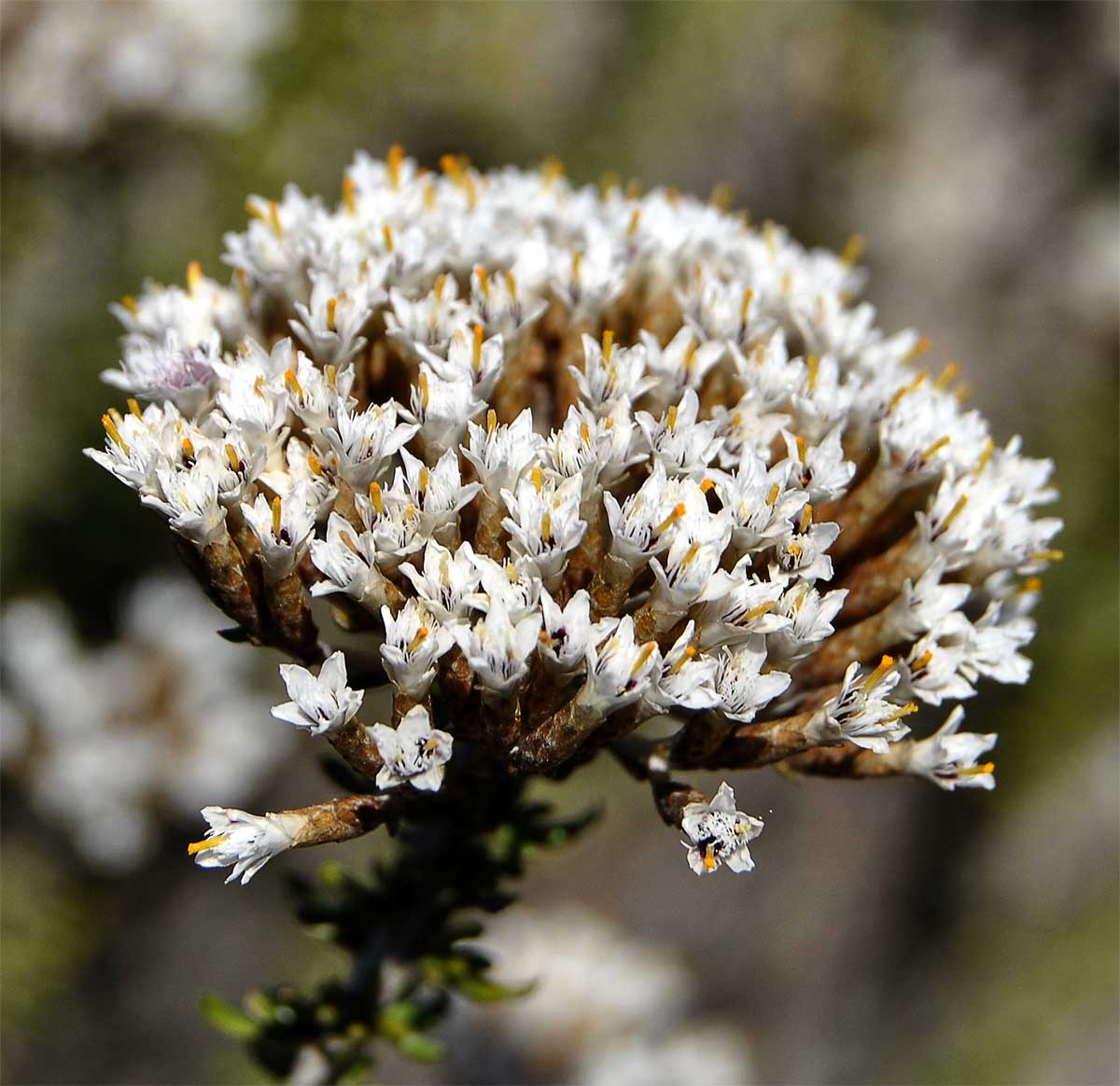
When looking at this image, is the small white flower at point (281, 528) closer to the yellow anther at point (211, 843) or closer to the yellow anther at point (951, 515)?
the yellow anther at point (211, 843)

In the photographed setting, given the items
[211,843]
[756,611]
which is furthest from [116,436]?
[756,611]

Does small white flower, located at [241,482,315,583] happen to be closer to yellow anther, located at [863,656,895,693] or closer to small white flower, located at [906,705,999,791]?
yellow anther, located at [863,656,895,693]

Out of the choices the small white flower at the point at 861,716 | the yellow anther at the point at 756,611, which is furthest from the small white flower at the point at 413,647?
the small white flower at the point at 861,716

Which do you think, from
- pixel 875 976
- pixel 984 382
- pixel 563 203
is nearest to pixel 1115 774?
pixel 875 976

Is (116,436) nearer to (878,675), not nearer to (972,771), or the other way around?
(878,675)

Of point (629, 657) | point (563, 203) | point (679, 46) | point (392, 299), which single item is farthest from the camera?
point (679, 46)

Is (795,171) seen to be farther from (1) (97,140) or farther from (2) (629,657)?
(2) (629,657)
